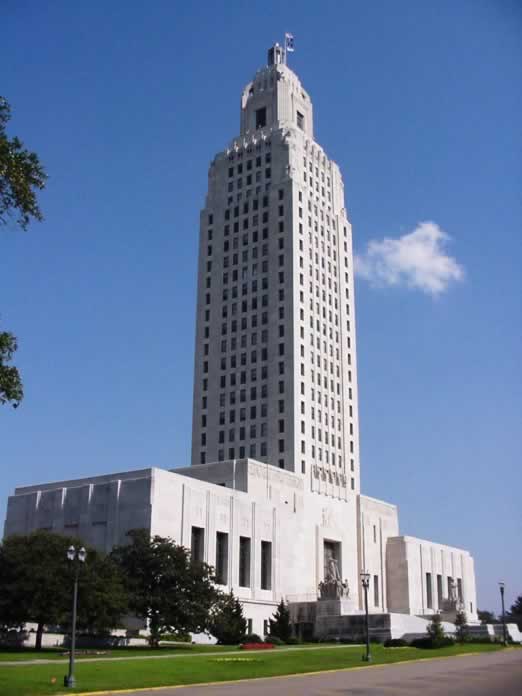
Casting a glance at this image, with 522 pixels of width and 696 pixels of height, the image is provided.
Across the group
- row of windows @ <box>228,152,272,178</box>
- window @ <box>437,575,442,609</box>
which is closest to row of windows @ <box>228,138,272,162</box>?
row of windows @ <box>228,152,272,178</box>

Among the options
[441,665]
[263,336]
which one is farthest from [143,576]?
[263,336]

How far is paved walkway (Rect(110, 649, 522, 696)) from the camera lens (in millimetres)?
29281

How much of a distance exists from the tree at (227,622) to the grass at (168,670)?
1309 cm

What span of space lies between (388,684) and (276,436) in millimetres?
71399

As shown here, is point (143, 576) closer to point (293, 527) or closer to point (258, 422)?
point (293, 527)

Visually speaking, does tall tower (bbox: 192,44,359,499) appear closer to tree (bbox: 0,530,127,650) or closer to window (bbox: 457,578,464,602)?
window (bbox: 457,578,464,602)

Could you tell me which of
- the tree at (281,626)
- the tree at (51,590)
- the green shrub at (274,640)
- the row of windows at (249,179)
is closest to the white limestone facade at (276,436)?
the row of windows at (249,179)

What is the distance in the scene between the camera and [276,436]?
104688mm

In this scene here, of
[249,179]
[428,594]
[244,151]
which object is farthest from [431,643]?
[244,151]

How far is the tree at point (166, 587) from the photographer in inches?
2438

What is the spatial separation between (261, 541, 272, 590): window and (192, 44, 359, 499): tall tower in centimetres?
1201

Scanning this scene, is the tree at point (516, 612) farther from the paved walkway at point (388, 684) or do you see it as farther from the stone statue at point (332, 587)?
the paved walkway at point (388, 684)

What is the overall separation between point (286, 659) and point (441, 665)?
29.2ft

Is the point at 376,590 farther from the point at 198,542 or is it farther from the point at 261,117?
the point at 261,117
